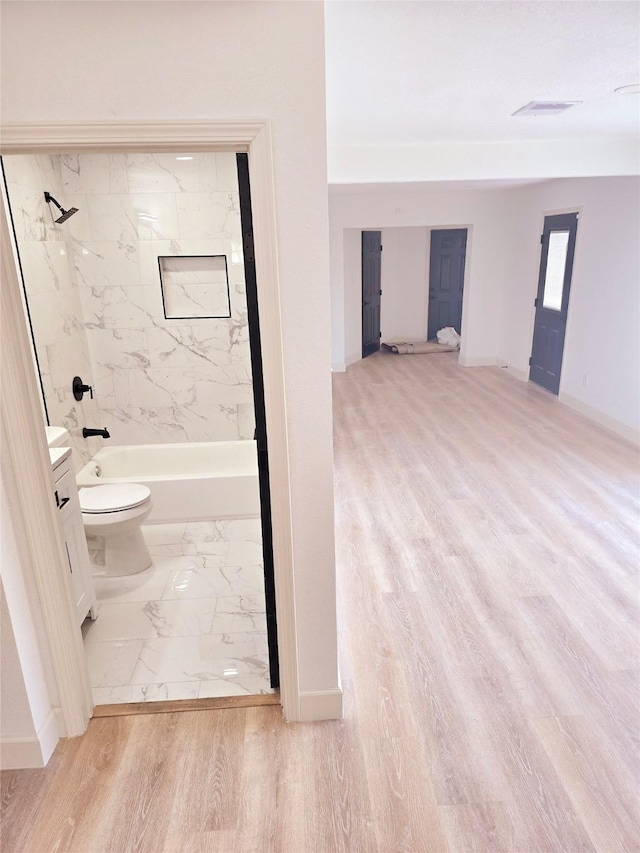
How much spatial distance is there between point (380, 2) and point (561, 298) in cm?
518

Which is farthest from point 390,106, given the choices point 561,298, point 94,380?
point 561,298

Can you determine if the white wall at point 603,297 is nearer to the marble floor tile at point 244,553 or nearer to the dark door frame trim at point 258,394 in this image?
the marble floor tile at point 244,553

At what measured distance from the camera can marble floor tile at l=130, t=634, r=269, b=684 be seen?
2.48 m

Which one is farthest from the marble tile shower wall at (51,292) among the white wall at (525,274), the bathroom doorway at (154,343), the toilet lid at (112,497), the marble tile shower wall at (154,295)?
the white wall at (525,274)

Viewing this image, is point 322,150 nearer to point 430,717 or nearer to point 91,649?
point 430,717

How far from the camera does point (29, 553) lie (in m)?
1.93

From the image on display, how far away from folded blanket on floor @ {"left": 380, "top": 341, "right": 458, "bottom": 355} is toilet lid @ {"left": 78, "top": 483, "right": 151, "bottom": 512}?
6421 millimetres

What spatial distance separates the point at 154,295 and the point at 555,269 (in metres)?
4.61

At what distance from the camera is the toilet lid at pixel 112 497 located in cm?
312

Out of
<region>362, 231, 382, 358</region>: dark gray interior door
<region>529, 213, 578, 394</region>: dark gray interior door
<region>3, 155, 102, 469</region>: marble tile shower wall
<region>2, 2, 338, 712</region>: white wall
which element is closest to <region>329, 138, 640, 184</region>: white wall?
<region>529, 213, 578, 394</region>: dark gray interior door

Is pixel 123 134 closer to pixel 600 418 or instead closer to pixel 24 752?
pixel 24 752

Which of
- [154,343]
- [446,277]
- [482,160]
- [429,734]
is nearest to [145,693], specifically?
[429,734]

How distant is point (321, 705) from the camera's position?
2174 millimetres

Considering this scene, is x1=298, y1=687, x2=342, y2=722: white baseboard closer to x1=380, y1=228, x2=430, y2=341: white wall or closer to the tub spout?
the tub spout
